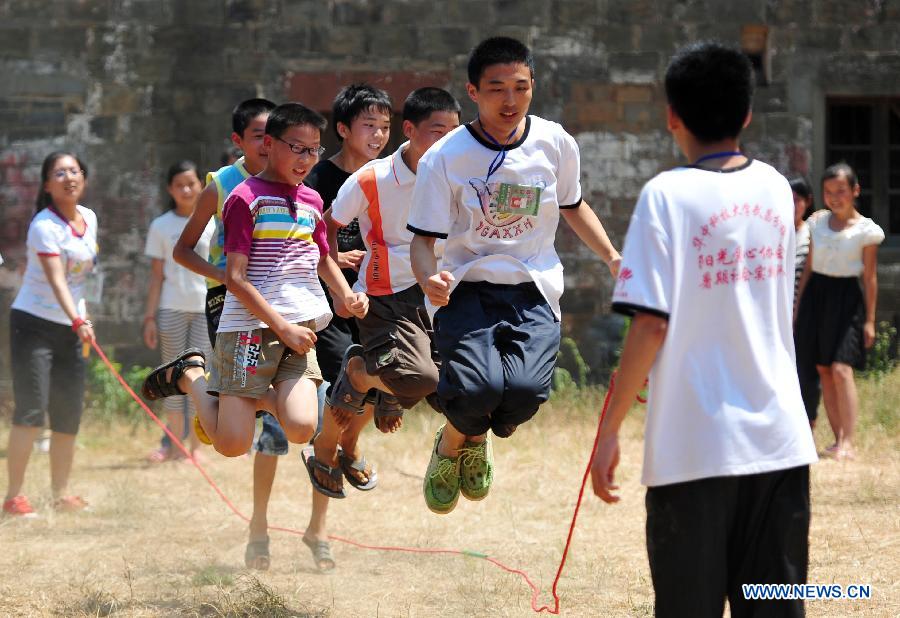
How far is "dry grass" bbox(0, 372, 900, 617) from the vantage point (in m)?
5.21

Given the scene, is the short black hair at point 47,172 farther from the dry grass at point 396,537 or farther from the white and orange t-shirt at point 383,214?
the white and orange t-shirt at point 383,214

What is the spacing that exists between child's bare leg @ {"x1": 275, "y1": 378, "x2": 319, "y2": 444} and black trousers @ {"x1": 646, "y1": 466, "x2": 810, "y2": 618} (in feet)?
6.69

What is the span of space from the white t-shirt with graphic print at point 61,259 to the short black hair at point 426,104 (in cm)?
260

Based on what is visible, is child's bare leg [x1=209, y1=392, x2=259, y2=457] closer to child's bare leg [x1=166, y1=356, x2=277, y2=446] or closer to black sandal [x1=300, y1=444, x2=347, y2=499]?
child's bare leg [x1=166, y1=356, x2=277, y2=446]

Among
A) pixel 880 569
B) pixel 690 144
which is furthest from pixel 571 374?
pixel 690 144

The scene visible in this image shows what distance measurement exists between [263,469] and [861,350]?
4582mm

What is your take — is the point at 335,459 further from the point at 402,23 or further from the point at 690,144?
the point at 402,23

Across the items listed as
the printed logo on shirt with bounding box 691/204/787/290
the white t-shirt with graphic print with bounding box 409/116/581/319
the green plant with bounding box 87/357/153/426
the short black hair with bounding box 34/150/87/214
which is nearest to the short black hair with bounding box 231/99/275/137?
the white t-shirt with graphic print with bounding box 409/116/581/319

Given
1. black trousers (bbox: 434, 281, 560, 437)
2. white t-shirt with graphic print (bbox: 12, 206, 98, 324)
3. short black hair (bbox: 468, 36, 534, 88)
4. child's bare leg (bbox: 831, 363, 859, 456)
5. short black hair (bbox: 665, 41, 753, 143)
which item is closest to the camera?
short black hair (bbox: 665, 41, 753, 143)

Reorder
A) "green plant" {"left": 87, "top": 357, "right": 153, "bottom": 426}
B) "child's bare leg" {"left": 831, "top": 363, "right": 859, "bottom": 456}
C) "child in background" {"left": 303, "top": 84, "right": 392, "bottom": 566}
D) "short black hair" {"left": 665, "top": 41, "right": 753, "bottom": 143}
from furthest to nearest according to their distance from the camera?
"green plant" {"left": 87, "top": 357, "right": 153, "bottom": 426}
"child's bare leg" {"left": 831, "top": 363, "right": 859, "bottom": 456}
"child in background" {"left": 303, "top": 84, "right": 392, "bottom": 566}
"short black hair" {"left": 665, "top": 41, "right": 753, "bottom": 143}

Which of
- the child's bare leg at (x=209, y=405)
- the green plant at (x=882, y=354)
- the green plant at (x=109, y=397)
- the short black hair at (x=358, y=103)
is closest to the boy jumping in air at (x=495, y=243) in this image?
the child's bare leg at (x=209, y=405)

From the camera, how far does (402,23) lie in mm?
10164

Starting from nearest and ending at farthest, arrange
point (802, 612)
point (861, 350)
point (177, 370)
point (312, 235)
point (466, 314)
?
1. point (802, 612)
2. point (466, 314)
3. point (312, 235)
4. point (177, 370)
5. point (861, 350)

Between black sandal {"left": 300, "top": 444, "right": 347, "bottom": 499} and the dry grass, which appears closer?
the dry grass
